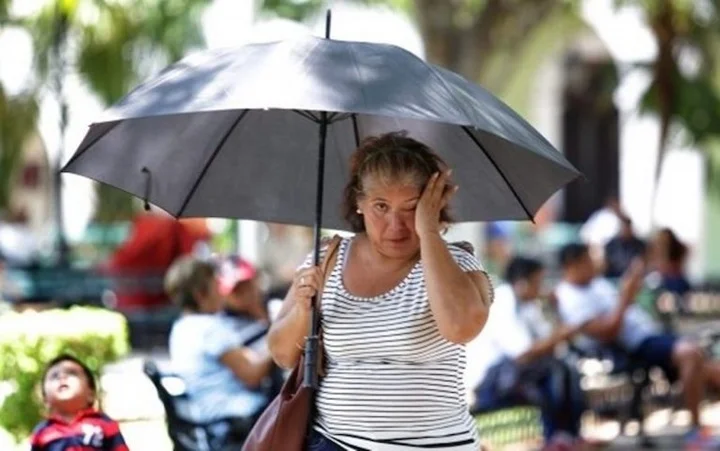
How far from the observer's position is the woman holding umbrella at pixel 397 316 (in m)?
4.72

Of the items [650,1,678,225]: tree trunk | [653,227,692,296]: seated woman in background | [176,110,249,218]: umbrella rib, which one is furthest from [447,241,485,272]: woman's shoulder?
[650,1,678,225]: tree trunk

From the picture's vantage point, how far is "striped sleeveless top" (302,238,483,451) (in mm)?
4762

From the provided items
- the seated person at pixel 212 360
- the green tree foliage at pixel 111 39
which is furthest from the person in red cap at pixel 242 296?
the green tree foliage at pixel 111 39

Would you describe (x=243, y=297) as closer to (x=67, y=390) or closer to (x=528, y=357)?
(x=67, y=390)

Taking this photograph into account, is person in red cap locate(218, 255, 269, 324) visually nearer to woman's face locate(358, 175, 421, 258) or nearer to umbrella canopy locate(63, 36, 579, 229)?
Result: umbrella canopy locate(63, 36, 579, 229)

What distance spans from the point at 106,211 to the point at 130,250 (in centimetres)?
→ 610

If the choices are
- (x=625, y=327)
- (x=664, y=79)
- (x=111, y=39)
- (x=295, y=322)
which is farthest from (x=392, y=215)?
(x=664, y=79)

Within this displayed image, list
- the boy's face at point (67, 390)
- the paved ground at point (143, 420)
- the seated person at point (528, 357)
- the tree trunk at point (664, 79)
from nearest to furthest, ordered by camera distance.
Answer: the boy's face at point (67, 390) → the paved ground at point (143, 420) → the seated person at point (528, 357) → the tree trunk at point (664, 79)

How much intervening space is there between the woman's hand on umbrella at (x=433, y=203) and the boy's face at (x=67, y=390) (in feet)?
5.67

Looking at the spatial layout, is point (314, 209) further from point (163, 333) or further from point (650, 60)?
point (650, 60)

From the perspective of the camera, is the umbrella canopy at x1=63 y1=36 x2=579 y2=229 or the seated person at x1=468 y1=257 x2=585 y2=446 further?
the seated person at x1=468 y1=257 x2=585 y2=446

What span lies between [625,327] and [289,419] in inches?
259

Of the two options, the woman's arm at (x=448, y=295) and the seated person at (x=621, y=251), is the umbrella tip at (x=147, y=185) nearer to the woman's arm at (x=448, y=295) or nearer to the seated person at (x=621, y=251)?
the woman's arm at (x=448, y=295)

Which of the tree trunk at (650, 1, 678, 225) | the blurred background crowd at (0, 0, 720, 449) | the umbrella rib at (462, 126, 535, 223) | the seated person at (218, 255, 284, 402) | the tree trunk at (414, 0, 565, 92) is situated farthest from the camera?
the tree trunk at (650, 1, 678, 225)
